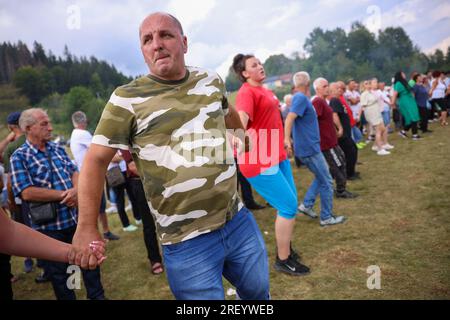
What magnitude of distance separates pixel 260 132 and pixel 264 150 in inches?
8.2

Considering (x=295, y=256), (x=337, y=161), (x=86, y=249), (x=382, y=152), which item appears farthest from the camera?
(x=382, y=152)

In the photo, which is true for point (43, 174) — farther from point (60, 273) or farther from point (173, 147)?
point (173, 147)

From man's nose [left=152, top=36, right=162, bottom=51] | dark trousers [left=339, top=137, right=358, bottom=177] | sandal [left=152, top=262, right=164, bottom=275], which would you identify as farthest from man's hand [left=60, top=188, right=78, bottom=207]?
dark trousers [left=339, top=137, right=358, bottom=177]

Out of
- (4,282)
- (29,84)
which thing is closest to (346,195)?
(4,282)

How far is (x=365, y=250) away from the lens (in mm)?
3629

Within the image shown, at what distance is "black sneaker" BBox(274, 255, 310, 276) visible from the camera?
3.34 m

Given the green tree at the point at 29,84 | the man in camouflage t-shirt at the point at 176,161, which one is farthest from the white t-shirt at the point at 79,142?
the green tree at the point at 29,84

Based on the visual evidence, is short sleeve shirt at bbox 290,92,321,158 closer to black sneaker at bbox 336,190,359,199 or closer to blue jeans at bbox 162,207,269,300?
black sneaker at bbox 336,190,359,199

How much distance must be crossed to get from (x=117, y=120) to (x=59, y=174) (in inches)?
78.0

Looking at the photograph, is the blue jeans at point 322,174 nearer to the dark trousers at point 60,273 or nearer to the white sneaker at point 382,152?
the dark trousers at point 60,273

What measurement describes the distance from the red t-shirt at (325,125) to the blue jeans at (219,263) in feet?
11.8

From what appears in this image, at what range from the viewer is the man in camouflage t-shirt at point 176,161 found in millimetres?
1459

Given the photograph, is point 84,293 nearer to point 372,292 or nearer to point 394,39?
point 372,292

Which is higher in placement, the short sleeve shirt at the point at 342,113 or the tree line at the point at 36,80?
the tree line at the point at 36,80
